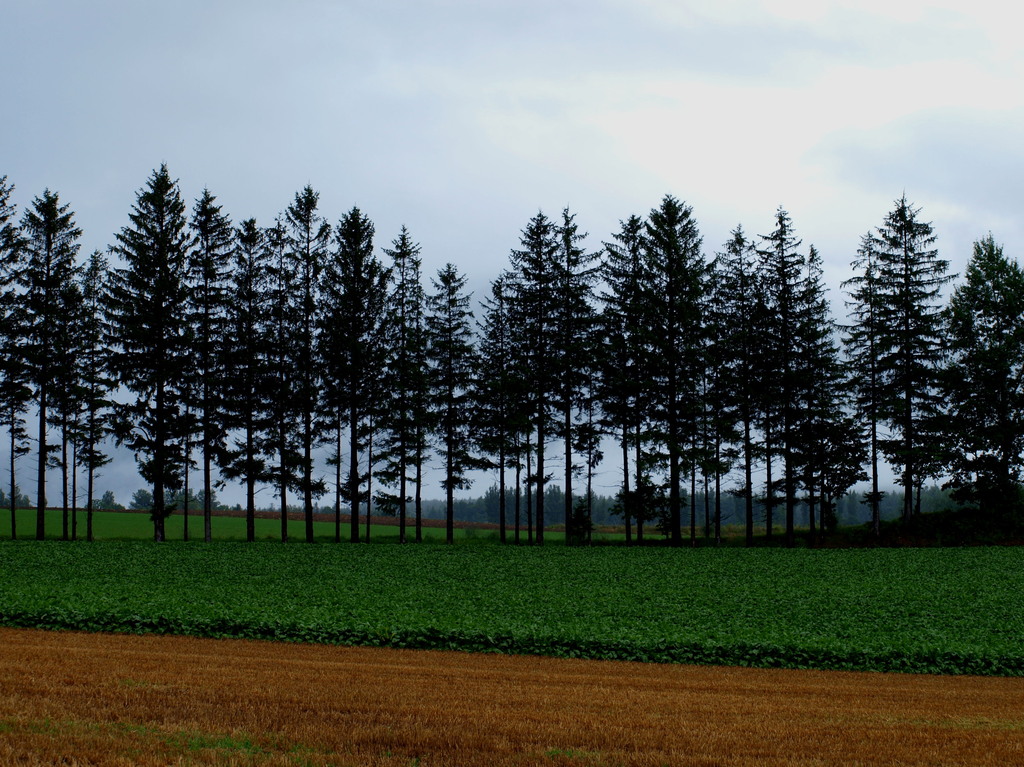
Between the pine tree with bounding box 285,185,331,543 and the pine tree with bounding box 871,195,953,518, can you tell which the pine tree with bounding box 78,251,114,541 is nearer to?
the pine tree with bounding box 285,185,331,543

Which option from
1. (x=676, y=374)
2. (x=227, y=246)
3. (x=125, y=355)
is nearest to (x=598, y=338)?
(x=676, y=374)

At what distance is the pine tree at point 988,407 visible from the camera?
4572cm

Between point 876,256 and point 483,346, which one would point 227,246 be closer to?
point 483,346

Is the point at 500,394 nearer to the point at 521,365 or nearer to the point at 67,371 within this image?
the point at 521,365

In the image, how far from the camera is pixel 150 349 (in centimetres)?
4184

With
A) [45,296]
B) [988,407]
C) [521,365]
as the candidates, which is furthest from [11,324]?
[988,407]

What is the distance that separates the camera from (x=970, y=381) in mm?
46781

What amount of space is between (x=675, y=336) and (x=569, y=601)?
22529 millimetres

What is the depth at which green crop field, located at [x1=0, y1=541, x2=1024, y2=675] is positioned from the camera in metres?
17.5

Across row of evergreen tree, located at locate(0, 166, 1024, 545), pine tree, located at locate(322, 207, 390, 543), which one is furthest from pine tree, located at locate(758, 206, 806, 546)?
pine tree, located at locate(322, 207, 390, 543)

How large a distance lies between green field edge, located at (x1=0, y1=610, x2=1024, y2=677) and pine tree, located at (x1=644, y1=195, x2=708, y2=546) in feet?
81.9

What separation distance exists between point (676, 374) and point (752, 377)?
16.7ft

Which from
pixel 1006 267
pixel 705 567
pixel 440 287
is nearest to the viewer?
pixel 705 567

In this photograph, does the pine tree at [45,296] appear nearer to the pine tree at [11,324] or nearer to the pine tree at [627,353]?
the pine tree at [11,324]
